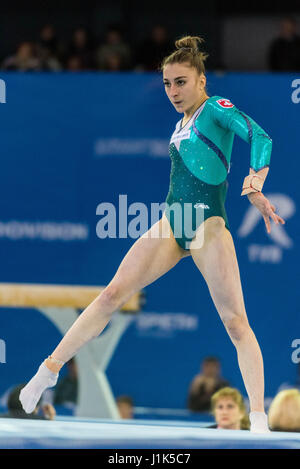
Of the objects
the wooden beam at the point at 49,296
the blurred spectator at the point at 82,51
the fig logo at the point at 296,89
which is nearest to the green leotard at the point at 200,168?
the wooden beam at the point at 49,296

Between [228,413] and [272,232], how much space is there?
3750 mm

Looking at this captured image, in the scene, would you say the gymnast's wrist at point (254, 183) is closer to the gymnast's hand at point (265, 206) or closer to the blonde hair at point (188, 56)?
the gymnast's hand at point (265, 206)

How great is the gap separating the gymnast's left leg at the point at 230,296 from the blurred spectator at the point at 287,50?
5.83m

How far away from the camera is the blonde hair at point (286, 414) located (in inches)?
195

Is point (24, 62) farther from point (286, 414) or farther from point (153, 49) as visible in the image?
point (286, 414)

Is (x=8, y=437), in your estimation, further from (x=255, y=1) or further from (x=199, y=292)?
(x=255, y=1)

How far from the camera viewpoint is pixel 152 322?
9.01 m

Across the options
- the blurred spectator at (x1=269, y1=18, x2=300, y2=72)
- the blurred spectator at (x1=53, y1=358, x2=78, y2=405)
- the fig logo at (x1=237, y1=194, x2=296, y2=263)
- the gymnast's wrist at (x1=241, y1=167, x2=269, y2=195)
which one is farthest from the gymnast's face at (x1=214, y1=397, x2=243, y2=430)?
the blurred spectator at (x1=269, y1=18, x2=300, y2=72)

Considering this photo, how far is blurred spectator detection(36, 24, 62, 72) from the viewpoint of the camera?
9664mm

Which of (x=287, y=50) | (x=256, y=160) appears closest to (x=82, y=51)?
(x=287, y=50)

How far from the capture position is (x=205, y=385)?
8.38 m

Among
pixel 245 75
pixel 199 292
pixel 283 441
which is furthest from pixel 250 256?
pixel 283 441
